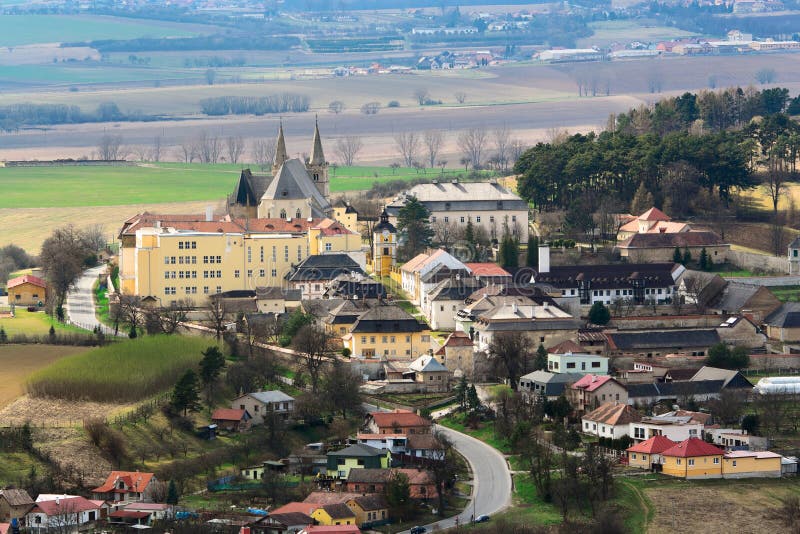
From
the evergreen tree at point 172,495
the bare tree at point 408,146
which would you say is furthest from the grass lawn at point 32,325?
the bare tree at point 408,146

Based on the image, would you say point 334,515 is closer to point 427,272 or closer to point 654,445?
point 654,445

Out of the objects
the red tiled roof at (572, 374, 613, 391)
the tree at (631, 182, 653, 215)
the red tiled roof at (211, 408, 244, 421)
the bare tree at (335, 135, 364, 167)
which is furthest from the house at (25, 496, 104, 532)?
the bare tree at (335, 135, 364, 167)

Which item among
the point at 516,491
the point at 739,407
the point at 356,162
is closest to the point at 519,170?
the point at 739,407

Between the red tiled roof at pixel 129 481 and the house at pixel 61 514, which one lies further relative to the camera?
the red tiled roof at pixel 129 481

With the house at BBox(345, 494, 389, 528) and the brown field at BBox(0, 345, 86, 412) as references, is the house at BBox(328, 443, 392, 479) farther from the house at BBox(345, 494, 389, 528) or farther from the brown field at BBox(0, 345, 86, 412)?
the brown field at BBox(0, 345, 86, 412)

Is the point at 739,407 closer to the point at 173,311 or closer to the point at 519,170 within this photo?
the point at 173,311

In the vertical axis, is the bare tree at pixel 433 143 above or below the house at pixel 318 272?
below

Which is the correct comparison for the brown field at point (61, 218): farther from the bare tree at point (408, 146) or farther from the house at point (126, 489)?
the house at point (126, 489)
